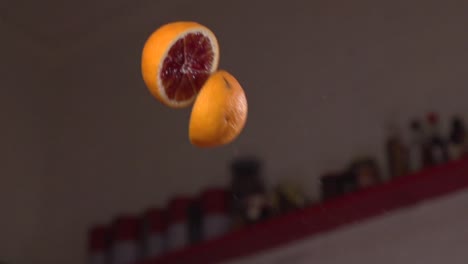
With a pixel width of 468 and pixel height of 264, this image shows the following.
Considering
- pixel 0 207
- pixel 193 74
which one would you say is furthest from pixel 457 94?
pixel 0 207

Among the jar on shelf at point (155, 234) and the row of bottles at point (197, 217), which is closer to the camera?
the row of bottles at point (197, 217)

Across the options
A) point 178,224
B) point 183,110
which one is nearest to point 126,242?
point 178,224

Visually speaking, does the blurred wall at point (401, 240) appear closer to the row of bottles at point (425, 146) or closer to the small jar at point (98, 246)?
the row of bottles at point (425, 146)

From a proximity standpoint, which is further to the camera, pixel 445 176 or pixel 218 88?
pixel 445 176

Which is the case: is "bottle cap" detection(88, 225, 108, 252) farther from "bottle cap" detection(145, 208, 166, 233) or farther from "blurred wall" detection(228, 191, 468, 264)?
"blurred wall" detection(228, 191, 468, 264)

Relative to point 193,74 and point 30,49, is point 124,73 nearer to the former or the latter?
point 30,49

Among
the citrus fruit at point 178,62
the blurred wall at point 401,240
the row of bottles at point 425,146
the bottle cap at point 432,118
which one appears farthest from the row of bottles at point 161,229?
the citrus fruit at point 178,62

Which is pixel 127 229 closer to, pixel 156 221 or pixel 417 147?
pixel 156 221
